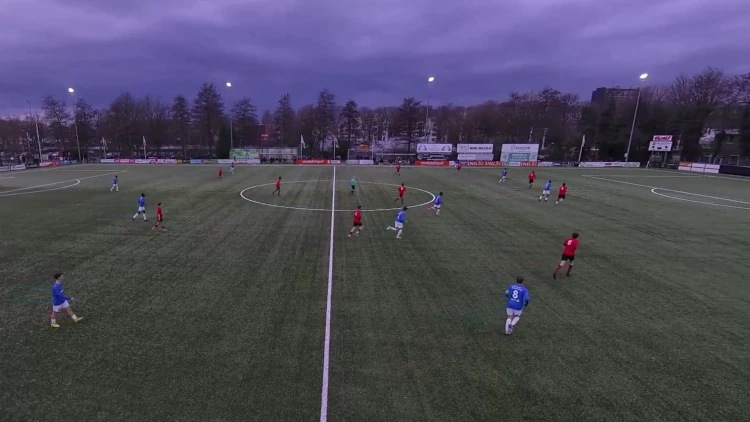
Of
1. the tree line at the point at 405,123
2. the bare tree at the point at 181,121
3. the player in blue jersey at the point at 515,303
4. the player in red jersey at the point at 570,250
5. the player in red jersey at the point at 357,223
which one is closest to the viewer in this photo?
the player in blue jersey at the point at 515,303

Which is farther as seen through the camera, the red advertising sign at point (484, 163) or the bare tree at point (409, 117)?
the bare tree at point (409, 117)

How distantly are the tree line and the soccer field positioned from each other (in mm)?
66419

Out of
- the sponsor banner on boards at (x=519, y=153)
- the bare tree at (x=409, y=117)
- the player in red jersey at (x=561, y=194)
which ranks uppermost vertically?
the bare tree at (x=409, y=117)

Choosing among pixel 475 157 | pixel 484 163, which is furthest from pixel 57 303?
pixel 475 157

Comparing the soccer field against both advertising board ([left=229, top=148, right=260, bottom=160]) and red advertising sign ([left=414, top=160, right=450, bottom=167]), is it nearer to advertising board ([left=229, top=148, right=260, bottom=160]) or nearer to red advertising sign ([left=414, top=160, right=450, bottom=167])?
red advertising sign ([left=414, top=160, right=450, bottom=167])

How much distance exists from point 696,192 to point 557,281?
1412 inches

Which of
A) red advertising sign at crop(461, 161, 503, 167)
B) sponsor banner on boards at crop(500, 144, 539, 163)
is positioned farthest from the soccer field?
sponsor banner on boards at crop(500, 144, 539, 163)

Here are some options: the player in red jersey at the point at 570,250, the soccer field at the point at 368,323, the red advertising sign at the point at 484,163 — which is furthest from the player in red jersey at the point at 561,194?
the red advertising sign at the point at 484,163

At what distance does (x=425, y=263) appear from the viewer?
1459cm

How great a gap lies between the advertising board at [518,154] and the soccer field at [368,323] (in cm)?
5354

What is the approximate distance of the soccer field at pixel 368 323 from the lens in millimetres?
6871

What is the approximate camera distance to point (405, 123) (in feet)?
311

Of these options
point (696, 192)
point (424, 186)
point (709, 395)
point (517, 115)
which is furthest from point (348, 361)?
point (517, 115)

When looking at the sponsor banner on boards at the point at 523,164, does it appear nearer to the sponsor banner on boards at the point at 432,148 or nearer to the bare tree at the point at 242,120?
the sponsor banner on boards at the point at 432,148
